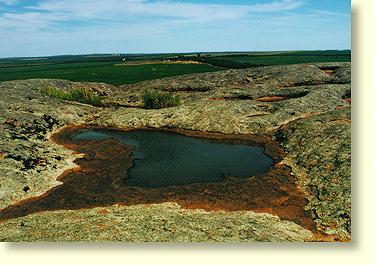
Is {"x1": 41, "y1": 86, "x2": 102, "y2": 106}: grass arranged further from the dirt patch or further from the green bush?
the dirt patch

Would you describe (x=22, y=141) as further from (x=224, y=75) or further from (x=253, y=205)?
(x=224, y=75)

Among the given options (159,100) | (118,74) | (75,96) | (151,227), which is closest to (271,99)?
(159,100)

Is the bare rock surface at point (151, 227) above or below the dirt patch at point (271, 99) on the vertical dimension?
below

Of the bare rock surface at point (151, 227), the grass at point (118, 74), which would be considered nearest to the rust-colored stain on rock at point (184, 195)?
the bare rock surface at point (151, 227)

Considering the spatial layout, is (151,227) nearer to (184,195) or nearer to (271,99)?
(184,195)

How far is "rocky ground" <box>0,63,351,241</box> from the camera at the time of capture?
15.6 m

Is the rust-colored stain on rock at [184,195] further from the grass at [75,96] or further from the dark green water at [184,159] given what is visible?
the grass at [75,96]

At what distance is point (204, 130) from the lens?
3431 centimetres

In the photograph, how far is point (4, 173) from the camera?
2103 cm

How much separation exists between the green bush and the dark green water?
34.2 feet

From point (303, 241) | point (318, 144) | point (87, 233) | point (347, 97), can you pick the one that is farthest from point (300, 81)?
point (87, 233)

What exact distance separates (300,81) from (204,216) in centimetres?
3737

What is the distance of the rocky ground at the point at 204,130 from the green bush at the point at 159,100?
3575 mm

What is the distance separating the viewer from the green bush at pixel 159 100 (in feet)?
146
